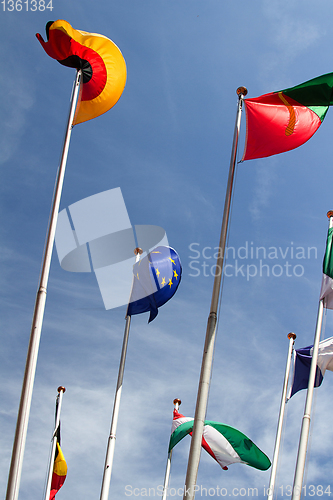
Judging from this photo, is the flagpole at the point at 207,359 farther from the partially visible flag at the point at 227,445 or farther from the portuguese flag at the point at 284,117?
the partially visible flag at the point at 227,445

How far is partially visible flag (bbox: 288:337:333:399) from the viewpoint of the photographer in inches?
841

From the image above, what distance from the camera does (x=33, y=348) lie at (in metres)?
9.46

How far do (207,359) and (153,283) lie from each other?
627cm

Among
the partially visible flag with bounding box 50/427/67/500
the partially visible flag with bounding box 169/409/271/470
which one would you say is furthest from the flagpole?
the partially visible flag with bounding box 50/427/67/500

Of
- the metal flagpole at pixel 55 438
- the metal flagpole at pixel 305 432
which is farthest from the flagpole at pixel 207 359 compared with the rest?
the metal flagpole at pixel 55 438

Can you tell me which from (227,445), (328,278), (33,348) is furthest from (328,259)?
(33,348)

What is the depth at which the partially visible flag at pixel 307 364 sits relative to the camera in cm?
2136

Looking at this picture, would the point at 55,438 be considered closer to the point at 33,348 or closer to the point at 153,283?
the point at 153,283

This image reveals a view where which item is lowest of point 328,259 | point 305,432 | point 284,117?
point 305,432

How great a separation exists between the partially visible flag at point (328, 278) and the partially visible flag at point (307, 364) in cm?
422

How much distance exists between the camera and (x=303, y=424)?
16.0m

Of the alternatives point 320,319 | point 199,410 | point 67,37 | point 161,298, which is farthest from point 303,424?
point 67,37

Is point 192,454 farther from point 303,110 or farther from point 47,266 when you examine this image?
point 303,110

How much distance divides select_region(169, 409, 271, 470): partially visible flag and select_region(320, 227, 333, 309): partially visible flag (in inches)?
239
